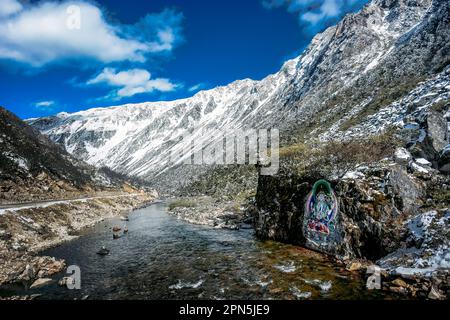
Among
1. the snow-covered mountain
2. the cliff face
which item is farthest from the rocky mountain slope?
the snow-covered mountain

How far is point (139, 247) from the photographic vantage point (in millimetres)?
36969

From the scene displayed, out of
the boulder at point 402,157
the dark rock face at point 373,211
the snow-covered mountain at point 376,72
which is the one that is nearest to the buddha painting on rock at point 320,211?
the dark rock face at point 373,211

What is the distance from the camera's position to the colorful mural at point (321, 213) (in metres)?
26.1

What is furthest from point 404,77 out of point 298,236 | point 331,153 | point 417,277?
point 417,277

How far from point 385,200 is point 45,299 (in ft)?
85.4

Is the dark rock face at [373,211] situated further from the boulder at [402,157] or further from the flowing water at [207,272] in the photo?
the flowing water at [207,272]

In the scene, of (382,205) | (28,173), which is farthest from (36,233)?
(382,205)

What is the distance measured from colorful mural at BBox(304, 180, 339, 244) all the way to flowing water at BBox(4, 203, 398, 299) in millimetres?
1900

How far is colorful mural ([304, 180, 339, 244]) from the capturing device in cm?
2614

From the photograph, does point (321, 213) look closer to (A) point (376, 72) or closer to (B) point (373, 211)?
(B) point (373, 211)

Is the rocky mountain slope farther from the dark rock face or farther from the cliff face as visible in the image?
the dark rock face

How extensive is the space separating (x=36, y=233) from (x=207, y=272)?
28645 mm
